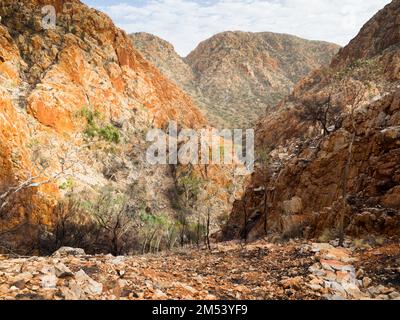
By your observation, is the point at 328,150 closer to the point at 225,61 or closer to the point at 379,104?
the point at 379,104

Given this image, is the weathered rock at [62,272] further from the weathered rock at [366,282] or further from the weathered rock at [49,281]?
the weathered rock at [366,282]

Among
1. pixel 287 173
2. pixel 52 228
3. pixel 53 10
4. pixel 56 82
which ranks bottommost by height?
pixel 52 228

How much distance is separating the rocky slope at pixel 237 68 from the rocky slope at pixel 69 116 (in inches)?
1054

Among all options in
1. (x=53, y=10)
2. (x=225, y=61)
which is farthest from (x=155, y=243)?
(x=225, y=61)

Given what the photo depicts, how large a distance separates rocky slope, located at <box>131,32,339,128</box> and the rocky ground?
56.9m

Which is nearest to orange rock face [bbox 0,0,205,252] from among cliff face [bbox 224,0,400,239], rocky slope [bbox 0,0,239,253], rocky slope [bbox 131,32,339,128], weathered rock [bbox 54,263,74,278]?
rocky slope [bbox 0,0,239,253]

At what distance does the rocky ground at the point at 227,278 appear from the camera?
19.7ft

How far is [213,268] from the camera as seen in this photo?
10906 millimetres

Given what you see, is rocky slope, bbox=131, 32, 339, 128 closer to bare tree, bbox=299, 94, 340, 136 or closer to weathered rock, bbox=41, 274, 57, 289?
bare tree, bbox=299, 94, 340, 136

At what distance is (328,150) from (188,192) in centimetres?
2556

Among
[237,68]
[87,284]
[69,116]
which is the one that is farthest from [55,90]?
[237,68]

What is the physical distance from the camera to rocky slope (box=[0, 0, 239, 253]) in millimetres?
23172

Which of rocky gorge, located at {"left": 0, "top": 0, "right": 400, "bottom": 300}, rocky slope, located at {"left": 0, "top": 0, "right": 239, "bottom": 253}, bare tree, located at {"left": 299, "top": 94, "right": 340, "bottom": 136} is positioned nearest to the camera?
rocky gorge, located at {"left": 0, "top": 0, "right": 400, "bottom": 300}

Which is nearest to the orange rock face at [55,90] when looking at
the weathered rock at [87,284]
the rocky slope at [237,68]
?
the weathered rock at [87,284]
